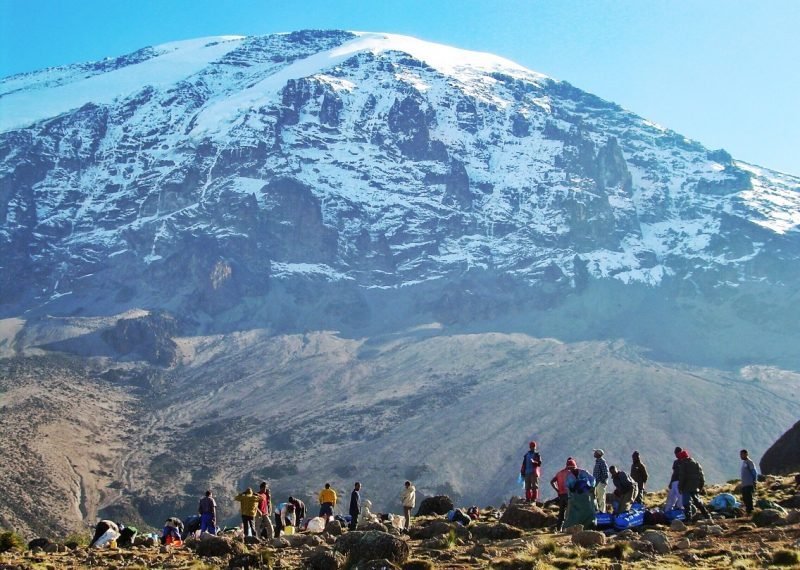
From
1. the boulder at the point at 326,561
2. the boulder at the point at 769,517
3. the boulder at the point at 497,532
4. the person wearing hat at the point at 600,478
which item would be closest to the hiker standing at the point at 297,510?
the boulder at the point at 497,532

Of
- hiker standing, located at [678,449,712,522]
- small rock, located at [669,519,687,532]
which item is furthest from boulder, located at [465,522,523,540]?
hiker standing, located at [678,449,712,522]

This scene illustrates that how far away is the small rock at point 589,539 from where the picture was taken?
61.9 ft

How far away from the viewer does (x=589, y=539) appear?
19031 millimetres

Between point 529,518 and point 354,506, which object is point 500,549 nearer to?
point 529,518

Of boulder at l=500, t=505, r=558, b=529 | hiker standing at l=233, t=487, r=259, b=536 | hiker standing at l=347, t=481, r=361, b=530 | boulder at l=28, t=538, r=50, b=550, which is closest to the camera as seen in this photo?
boulder at l=500, t=505, r=558, b=529

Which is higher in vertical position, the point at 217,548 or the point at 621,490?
the point at 621,490

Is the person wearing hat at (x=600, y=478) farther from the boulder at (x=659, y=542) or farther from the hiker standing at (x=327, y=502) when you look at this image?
the hiker standing at (x=327, y=502)

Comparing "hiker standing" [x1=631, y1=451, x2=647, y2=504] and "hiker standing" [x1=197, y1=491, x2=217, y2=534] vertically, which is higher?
"hiker standing" [x1=631, y1=451, x2=647, y2=504]

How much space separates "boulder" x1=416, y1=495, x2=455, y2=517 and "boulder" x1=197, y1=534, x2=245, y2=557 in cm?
1426

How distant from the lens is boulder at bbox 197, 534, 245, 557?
816 inches

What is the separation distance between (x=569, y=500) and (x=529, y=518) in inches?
99.1

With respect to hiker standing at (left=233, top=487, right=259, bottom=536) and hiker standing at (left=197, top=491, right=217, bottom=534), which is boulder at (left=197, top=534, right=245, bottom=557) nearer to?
hiker standing at (left=233, top=487, right=259, bottom=536)

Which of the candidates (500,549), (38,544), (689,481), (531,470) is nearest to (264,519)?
(38,544)

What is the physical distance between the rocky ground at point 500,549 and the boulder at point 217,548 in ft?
0.08
